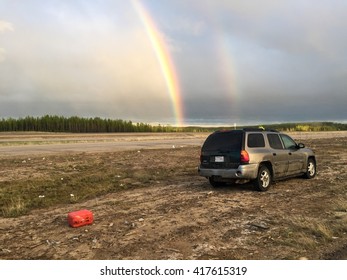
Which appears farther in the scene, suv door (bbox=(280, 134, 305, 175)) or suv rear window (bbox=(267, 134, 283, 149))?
suv door (bbox=(280, 134, 305, 175))

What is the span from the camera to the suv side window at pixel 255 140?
10977 millimetres

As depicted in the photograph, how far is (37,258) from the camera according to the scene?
6.06 metres

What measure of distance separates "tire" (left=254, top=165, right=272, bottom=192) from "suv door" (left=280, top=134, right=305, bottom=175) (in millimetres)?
1251

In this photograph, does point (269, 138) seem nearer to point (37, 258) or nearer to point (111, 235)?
point (111, 235)

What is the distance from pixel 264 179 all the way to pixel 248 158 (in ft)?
3.10

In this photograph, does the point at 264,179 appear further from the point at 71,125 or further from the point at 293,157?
the point at 71,125

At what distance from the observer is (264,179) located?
11.1 m

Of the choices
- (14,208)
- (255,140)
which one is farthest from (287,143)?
(14,208)

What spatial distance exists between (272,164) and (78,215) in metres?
6.14

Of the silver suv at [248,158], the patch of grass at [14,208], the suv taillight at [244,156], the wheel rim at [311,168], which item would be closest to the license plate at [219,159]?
the silver suv at [248,158]

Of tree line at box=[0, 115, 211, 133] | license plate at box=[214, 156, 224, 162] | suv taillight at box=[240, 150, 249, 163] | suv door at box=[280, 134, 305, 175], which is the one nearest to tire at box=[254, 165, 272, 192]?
suv taillight at box=[240, 150, 249, 163]

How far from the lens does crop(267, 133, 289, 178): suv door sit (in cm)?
1151

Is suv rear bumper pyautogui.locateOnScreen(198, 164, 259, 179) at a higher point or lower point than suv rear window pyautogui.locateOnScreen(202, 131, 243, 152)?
lower

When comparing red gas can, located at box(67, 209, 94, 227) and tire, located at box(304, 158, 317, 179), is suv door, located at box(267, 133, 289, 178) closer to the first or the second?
tire, located at box(304, 158, 317, 179)
